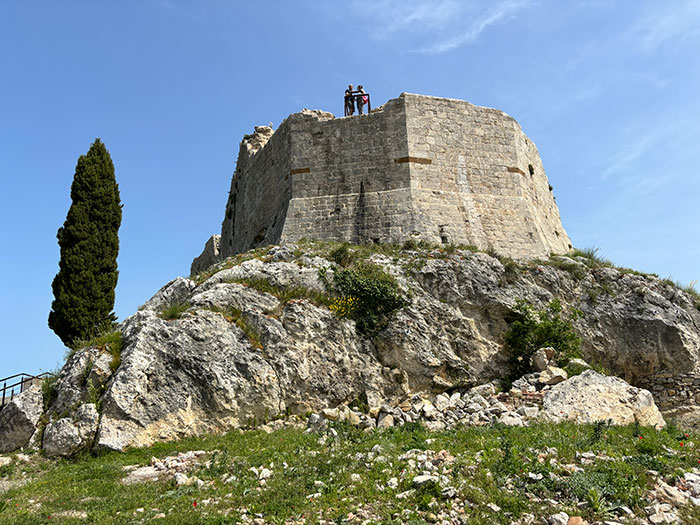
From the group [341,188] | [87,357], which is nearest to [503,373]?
[341,188]

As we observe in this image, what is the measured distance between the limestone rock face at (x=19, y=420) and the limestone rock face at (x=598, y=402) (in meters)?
10.3

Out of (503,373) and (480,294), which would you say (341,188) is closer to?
(480,294)

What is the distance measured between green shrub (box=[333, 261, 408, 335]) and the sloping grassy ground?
3724 millimetres

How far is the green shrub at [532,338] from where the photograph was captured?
1475 cm

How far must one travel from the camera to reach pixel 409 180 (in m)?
18.0

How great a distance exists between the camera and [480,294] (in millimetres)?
15383

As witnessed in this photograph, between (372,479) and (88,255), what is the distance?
493 inches

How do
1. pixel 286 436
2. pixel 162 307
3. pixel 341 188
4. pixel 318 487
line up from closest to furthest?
pixel 318 487 < pixel 286 436 < pixel 162 307 < pixel 341 188

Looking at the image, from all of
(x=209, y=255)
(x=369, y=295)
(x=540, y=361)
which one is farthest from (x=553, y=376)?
(x=209, y=255)

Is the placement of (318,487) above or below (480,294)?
below

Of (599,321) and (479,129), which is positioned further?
(479,129)

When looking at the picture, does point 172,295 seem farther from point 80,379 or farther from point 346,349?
point 346,349

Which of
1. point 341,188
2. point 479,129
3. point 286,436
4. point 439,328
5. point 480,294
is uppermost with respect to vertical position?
point 479,129

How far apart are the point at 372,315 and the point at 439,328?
5.93 ft
